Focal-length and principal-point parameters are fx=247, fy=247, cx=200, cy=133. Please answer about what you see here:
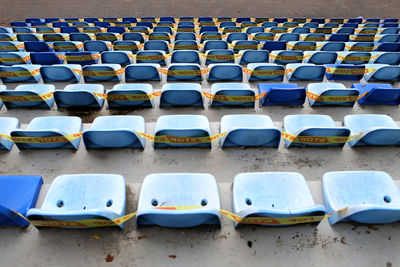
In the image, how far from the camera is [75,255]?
7.51 ft

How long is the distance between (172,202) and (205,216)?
516 millimetres

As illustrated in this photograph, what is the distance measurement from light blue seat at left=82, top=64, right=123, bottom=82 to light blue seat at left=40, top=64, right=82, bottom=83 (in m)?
0.20

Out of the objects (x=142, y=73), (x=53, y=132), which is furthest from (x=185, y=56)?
(x=53, y=132)

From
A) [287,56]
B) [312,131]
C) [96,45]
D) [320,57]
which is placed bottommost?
[312,131]

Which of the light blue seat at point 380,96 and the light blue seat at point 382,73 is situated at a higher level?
the light blue seat at point 382,73

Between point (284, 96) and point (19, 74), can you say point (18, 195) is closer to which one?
point (19, 74)

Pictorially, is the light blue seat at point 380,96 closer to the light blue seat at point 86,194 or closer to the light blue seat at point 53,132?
the light blue seat at point 86,194

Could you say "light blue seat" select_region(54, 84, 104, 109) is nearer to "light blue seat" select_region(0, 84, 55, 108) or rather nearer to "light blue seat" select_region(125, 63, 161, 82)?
"light blue seat" select_region(0, 84, 55, 108)

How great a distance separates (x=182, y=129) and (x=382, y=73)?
4838mm

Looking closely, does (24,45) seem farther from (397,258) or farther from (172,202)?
(397,258)

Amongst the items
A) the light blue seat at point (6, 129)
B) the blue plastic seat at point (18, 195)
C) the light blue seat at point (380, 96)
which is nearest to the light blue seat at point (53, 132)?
the light blue seat at point (6, 129)

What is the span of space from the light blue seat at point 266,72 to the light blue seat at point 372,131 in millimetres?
1946

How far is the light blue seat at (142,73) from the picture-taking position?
5.09 metres

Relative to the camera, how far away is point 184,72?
5293 millimetres
